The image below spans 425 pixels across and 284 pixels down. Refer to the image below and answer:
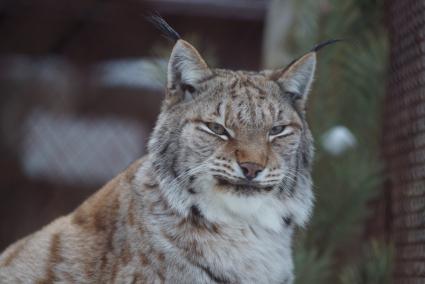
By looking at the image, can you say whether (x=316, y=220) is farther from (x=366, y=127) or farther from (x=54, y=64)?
(x=54, y=64)

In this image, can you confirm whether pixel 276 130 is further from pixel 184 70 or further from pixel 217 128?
pixel 184 70

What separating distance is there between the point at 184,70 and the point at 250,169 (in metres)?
0.62

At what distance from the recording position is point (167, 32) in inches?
144

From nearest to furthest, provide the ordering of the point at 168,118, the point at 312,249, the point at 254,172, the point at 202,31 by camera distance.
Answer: the point at 254,172 < the point at 168,118 < the point at 312,249 < the point at 202,31

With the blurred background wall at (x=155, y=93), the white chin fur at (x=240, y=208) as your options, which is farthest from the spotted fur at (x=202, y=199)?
the blurred background wall at (x=155, y=93)

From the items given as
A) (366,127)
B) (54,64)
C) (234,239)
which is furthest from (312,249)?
(54,64)

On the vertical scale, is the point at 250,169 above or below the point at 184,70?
below

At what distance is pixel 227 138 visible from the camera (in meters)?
3.57

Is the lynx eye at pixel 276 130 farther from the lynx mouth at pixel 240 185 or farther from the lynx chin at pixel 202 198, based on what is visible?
the lynx mouth at pixel 240 185

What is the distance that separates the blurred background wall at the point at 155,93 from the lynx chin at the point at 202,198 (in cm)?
149

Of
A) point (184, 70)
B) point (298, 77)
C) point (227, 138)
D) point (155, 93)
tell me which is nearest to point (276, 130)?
point (227, 138)

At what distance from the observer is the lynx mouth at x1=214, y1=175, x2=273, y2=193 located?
3.50 metres

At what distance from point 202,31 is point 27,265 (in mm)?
3416

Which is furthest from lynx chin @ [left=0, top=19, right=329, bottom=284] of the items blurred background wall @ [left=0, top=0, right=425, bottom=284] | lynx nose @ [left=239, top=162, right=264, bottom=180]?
blurred background wall @ [left=0, top=0, right=425, bottom=284]
